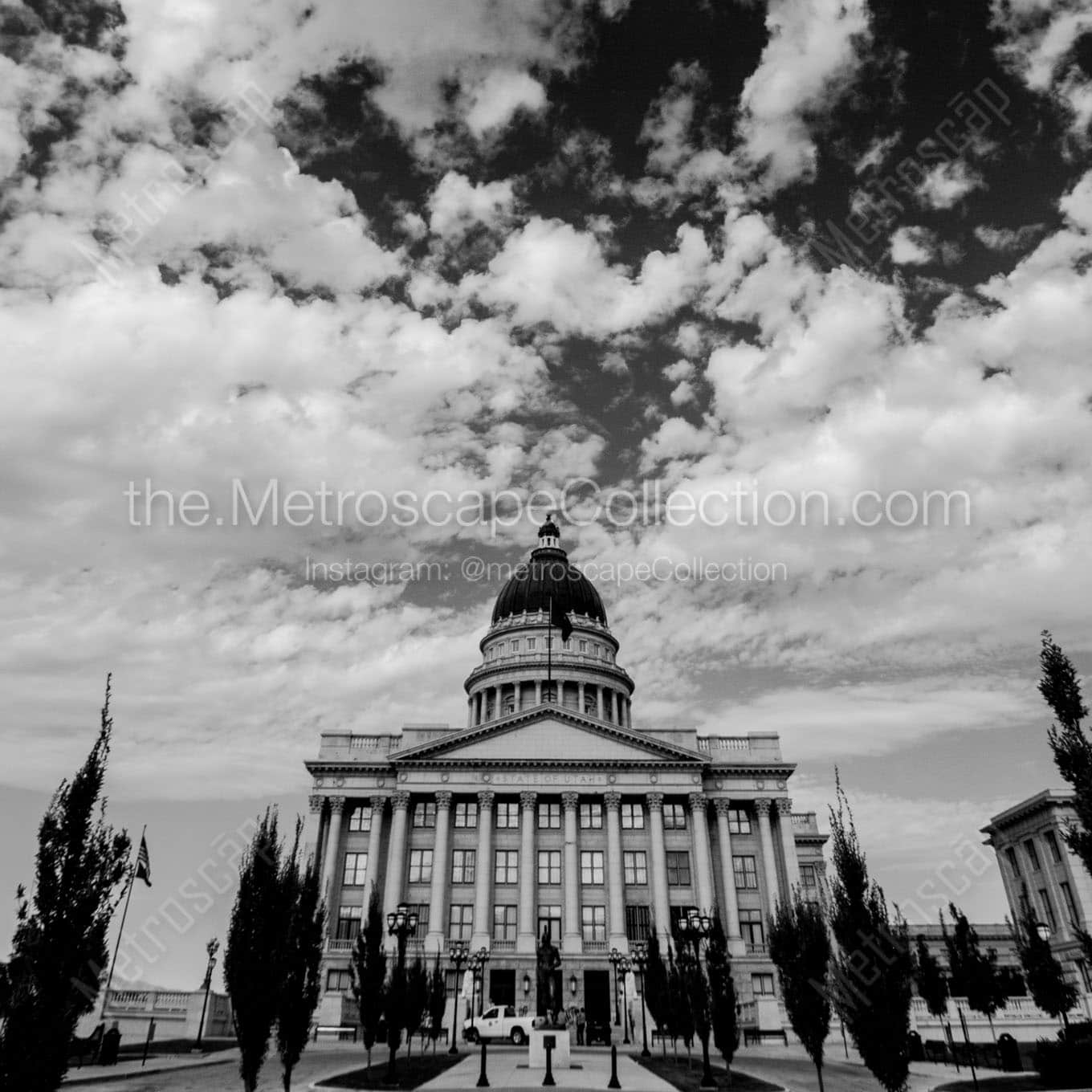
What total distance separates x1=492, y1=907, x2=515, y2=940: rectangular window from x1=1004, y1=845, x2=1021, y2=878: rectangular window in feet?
168

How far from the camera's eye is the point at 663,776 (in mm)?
65188

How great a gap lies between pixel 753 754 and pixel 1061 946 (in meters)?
30.7

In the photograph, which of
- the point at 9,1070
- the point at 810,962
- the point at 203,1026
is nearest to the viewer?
the point at 9,1070

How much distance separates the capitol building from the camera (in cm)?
5959

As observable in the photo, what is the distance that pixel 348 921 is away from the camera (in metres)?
61.5

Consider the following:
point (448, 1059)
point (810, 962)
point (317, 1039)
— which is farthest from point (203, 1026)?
point (810, 962)

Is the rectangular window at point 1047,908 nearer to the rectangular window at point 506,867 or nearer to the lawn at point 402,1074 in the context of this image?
the rectangular window at point 506,867

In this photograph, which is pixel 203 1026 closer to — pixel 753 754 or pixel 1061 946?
pixel 753 754

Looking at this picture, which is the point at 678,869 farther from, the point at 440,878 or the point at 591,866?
the point at 440,878

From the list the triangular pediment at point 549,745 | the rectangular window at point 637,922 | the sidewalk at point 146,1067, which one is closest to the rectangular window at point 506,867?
the triangular pediment at point 549,745

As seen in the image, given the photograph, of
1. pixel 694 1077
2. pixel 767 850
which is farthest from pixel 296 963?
pixel 767 850

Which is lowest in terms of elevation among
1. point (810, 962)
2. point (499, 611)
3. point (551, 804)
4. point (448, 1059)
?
point (448, 1059)

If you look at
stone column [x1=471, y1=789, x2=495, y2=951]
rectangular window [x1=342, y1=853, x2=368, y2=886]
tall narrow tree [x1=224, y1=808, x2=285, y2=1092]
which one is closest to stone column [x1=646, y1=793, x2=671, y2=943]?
stone column [x1=471, y1=789, x2=495, y2=951]

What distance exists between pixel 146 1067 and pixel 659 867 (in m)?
38.8
